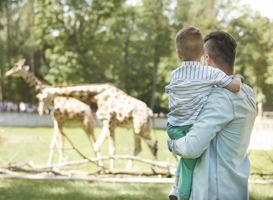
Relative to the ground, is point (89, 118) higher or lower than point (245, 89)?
lower

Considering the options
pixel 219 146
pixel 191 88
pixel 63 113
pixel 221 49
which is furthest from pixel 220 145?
pixel 63 113

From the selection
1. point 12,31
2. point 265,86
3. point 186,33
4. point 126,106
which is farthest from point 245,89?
point 265,86

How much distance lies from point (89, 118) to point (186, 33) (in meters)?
5.91

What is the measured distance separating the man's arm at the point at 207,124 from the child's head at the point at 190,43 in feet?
1.14

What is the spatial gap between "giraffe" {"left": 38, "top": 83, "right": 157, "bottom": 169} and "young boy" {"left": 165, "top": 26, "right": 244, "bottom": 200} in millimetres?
4634

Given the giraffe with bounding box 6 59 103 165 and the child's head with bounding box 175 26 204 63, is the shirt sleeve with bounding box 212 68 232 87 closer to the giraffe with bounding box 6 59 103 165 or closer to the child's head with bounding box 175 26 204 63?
the child's head with bounding box 175 26 204 63

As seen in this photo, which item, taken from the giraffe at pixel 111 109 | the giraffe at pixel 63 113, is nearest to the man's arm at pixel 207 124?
the giraffe at pixel 111 109

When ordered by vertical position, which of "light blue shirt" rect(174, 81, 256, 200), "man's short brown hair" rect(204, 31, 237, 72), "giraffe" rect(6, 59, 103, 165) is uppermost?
"man's short brown hair" rect(204, 31, 237, 72)

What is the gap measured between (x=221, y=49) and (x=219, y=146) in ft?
2.11

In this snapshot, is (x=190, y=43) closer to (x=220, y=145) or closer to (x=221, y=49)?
(x=221, y=49)

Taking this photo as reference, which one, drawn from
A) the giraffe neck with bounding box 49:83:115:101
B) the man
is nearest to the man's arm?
the man

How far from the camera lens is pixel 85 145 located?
39.6ft

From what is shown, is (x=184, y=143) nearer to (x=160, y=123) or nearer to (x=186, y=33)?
(x=186, y=33)

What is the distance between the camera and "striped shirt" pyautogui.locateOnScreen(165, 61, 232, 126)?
5.68 feet
